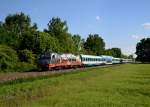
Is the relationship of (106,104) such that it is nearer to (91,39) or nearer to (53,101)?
(53,101)

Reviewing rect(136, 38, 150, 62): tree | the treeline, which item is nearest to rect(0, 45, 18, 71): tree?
the treeline

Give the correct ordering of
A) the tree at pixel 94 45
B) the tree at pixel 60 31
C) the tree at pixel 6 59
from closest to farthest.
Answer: the tree at pixel 6 59 < the tree at pixel 60 31 < the tree at pixel 94 45

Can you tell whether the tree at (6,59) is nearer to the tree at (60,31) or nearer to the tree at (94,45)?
the tree at (60,31)

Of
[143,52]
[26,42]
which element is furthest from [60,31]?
[143,52]

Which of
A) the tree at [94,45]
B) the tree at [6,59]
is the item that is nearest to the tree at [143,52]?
the tree at [94,45]

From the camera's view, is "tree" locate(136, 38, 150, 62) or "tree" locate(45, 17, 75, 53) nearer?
"tree" locate(45, 17, 75, 53)

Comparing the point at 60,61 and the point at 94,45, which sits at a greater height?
the point at 94,45

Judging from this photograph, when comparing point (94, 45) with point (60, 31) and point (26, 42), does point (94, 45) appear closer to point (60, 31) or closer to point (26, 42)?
point (60, 31)

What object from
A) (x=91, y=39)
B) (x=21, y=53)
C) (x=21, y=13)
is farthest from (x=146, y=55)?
(x=21, y=53)

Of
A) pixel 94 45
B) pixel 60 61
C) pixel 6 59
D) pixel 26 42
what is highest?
pixel 94 45

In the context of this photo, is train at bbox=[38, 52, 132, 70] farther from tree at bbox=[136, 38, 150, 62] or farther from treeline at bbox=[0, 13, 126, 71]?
tree at bbox=[136, 38, 150, 62]

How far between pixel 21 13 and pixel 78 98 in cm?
10518

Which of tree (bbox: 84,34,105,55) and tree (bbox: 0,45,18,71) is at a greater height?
tree (bbox: 84,34,105,55)

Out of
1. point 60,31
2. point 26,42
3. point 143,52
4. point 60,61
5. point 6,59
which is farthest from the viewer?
point 143,52
